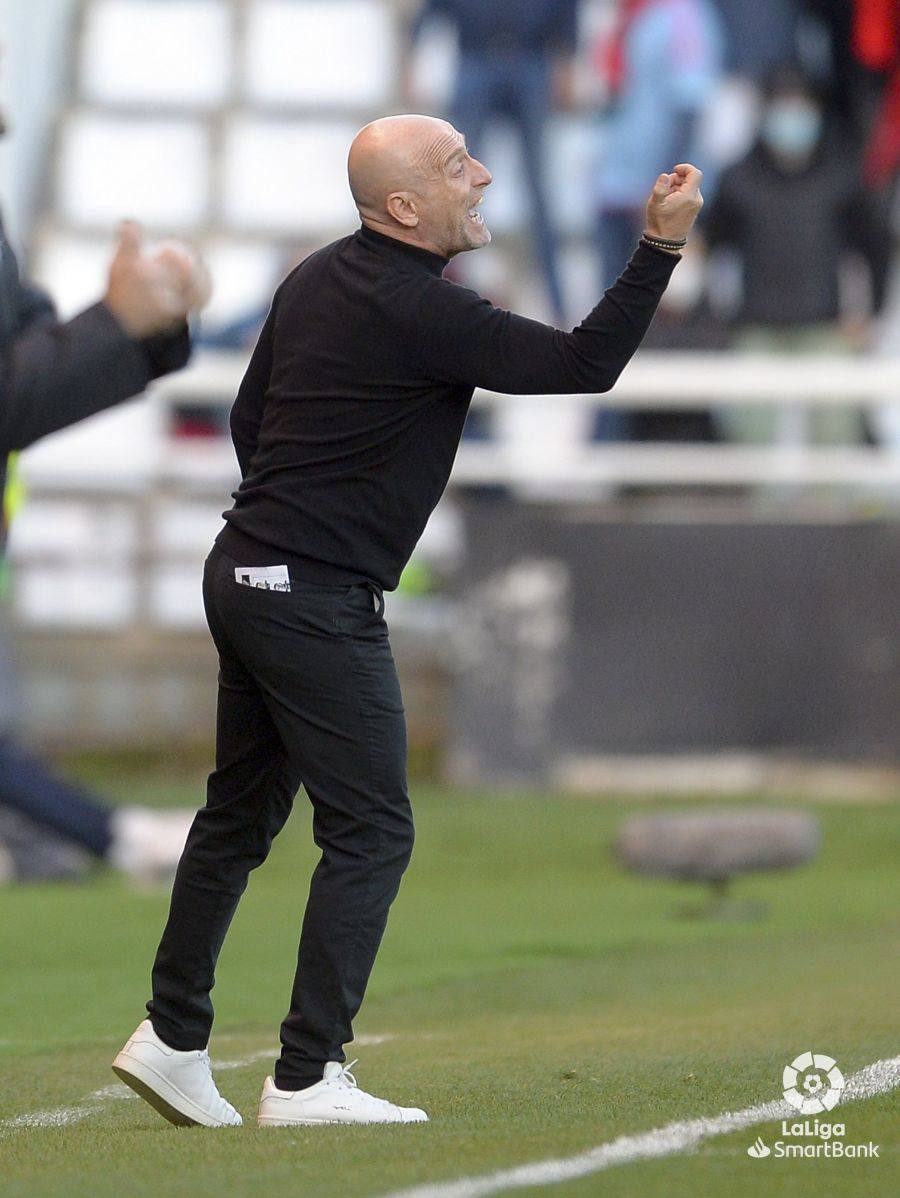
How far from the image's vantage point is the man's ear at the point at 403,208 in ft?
10.9

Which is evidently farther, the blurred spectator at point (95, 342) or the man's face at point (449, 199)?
the man's face at point (449, 199)

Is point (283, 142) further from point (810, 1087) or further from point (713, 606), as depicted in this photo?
point (810, 1087)

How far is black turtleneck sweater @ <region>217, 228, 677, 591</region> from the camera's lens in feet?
10.4

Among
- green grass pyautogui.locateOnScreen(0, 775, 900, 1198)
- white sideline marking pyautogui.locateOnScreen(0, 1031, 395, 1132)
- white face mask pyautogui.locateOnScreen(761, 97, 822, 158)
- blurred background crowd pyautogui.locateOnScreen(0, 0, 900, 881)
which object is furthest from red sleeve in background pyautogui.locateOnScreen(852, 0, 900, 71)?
white sideline marking pyautogui.locateOnScreen(0, 1031, 395, 1132)

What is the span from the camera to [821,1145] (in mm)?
2973

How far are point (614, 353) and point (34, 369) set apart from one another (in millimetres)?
959

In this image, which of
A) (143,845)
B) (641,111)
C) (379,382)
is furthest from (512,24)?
(379,382)

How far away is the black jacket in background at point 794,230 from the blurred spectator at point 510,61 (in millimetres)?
685

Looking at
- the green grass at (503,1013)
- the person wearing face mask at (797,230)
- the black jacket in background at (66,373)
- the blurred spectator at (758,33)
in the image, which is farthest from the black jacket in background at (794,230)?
the black jacket in background at (66,373)

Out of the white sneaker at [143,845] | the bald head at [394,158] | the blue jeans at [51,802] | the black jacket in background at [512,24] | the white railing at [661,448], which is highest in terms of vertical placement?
the black jacket in background at [512,24]

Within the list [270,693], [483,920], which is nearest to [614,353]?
[270,693]

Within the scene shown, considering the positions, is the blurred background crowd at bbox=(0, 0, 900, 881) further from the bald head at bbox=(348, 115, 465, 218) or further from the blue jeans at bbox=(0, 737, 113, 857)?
the bald head at bbox=(348, 115, 465, 218)

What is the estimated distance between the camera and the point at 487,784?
374 inches

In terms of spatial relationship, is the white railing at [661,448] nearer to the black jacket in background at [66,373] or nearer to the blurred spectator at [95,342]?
the blurred spectator at [95,342]
